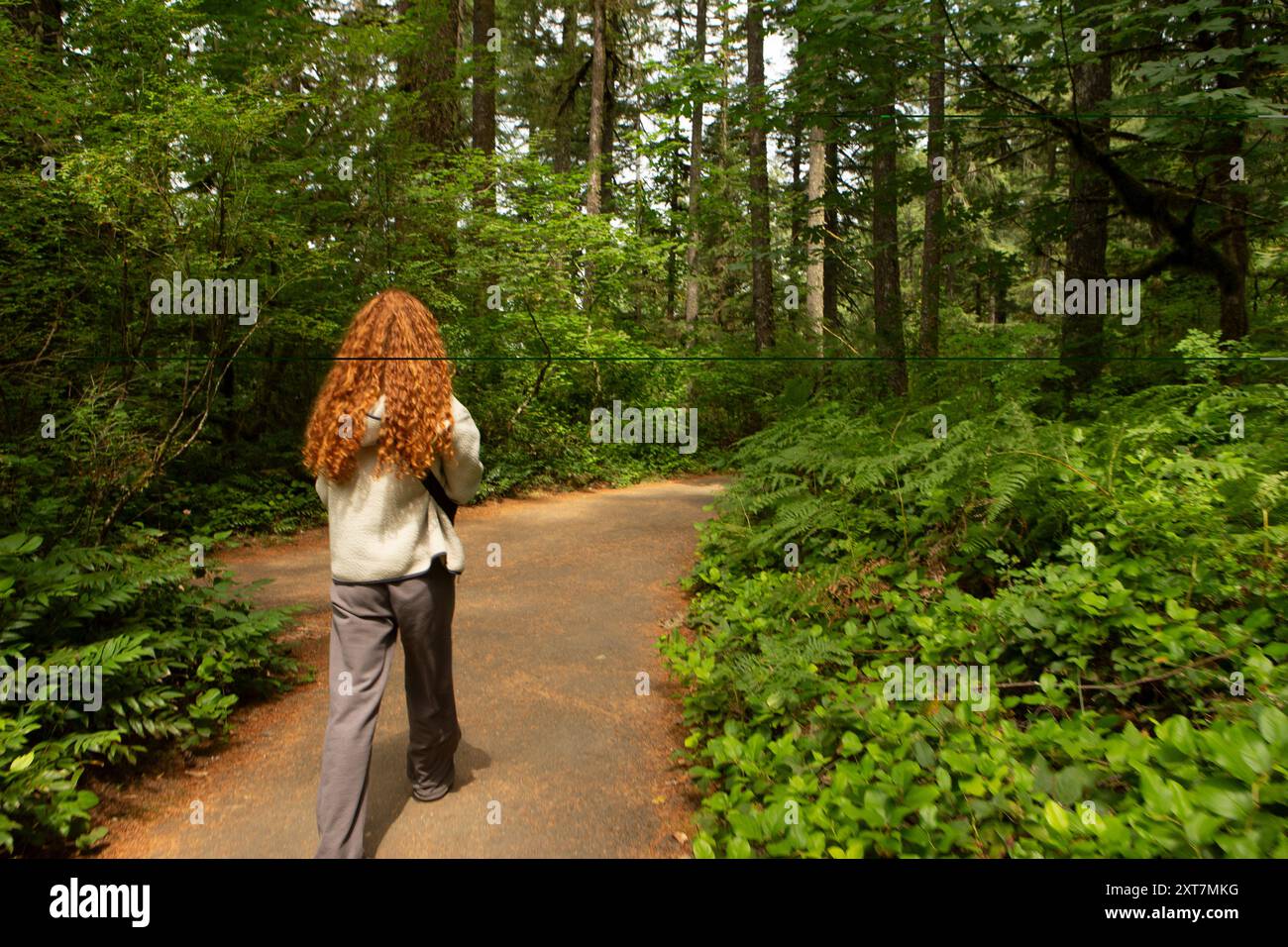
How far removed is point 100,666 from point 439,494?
1977 mm

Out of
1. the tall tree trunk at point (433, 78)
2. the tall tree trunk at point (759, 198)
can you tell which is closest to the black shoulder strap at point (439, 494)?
the tall tree trunk at point (433, 78)

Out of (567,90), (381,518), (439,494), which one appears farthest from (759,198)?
(381,518)

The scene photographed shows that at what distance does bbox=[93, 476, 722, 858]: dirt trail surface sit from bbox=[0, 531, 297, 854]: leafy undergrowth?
270 millimetres

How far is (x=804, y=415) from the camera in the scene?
10.6 meters

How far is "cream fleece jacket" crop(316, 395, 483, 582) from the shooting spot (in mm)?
2918

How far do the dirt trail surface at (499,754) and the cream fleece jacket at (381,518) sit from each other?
131 cm

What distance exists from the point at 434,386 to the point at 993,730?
2.92m

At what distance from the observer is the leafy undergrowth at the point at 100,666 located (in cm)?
296

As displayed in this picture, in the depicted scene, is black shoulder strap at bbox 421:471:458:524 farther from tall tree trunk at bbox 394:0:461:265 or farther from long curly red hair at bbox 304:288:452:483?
tall tree trunk at bbox 394:0:461:265

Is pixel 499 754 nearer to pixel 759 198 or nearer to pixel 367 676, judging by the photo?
pixel 367 676

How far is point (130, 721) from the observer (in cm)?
355
